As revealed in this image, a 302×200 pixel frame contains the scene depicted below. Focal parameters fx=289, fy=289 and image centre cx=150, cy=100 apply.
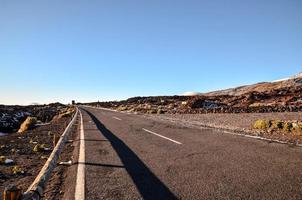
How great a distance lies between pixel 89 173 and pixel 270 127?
9180 mm

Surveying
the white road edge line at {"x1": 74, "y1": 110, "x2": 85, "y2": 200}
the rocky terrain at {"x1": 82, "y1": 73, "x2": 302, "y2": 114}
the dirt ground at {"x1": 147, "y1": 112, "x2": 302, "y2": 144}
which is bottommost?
the white road edge line at {"x1": 74, "y1": 110, "x2": 85, "y2": 200}

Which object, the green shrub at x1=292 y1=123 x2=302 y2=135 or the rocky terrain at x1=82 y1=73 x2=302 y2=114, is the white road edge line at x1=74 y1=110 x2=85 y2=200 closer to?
the green shrub at x1=292 y1=123 x2=302 y2=135

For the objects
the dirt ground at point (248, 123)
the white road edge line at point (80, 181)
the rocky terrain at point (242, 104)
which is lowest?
the white road edge line at point (80, 181)

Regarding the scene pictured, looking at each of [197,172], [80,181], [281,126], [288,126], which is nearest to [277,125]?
[281,126]

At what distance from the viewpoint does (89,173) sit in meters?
5.93

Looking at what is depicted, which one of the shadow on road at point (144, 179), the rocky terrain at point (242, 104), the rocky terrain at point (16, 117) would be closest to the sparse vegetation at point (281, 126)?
the shadow on road at point (144, 179)

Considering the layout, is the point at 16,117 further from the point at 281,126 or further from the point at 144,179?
the point at 144,179

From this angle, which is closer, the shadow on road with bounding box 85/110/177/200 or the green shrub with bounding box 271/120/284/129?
the shadow on road with bounding box 85/110/177/200

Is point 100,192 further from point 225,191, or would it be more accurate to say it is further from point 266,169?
point 266,169

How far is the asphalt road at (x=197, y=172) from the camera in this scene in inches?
174

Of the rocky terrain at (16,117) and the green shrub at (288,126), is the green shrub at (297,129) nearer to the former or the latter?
the green shrub at (288,126)

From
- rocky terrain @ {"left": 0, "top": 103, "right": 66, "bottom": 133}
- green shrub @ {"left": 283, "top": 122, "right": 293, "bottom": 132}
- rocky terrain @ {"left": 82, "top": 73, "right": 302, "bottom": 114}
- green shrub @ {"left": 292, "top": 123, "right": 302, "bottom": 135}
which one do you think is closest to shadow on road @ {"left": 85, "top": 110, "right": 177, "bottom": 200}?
green shrub @ {"left": 292, "top": 123, "right": 302, "bottom": 135}

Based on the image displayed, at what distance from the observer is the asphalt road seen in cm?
442

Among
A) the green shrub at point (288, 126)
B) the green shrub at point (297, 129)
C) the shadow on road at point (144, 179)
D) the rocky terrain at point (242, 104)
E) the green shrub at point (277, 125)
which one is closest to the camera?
the shadow on road at point (144, 179)
